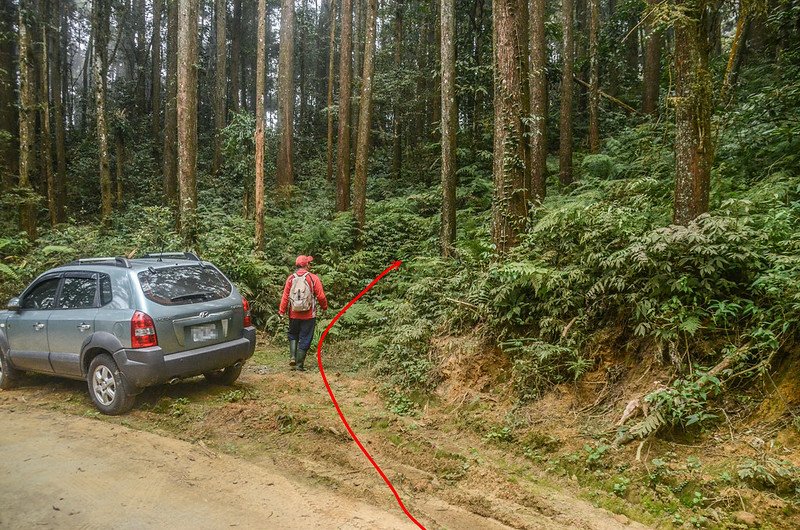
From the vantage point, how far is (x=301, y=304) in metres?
8.30

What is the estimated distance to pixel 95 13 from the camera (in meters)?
23.5

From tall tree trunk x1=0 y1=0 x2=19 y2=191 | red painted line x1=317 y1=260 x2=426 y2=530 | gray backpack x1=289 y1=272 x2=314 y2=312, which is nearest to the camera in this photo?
red painted line x1=317 y1=260 x2=426 y2=530

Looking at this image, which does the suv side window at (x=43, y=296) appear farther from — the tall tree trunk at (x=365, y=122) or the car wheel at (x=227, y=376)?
the tall tree trunk at (x=365, y=122)

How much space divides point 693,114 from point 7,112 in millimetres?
25175

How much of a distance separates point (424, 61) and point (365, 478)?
76.8ft

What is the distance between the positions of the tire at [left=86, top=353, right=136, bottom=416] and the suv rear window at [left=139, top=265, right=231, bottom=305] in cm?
102

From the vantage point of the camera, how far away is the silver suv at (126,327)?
6074 millimetres

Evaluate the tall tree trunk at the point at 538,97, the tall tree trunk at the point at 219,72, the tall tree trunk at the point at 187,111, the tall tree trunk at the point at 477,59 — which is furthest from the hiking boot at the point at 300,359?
the tall tree trunk at the point at 219,72

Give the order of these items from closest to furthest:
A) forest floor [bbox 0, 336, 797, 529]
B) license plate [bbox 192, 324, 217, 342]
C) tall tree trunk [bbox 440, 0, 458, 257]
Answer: forest floor [bbox 0, 336, 797, 529]
license plate [bbox 192, 324, 217, 342]
tall tree trunk [bbox 440, 0, 458, 257]

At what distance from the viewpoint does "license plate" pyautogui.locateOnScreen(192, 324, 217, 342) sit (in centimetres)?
645

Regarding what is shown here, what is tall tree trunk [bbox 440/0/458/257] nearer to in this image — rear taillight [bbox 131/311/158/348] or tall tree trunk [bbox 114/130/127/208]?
rear taillight [bbox 131/311/158/348]

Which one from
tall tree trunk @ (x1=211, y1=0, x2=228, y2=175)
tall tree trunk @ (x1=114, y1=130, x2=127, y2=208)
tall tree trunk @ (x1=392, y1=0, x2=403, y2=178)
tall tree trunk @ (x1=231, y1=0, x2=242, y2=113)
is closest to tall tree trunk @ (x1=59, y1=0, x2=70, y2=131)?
tall tree trunk @ (x1=231, y1=0, x2=242, y2=113)

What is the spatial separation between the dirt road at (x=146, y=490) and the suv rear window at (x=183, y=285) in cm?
170

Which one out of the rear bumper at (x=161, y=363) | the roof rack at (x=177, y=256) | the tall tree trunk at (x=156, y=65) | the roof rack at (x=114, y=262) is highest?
the tall tree trunk at (x=156, y=65)
